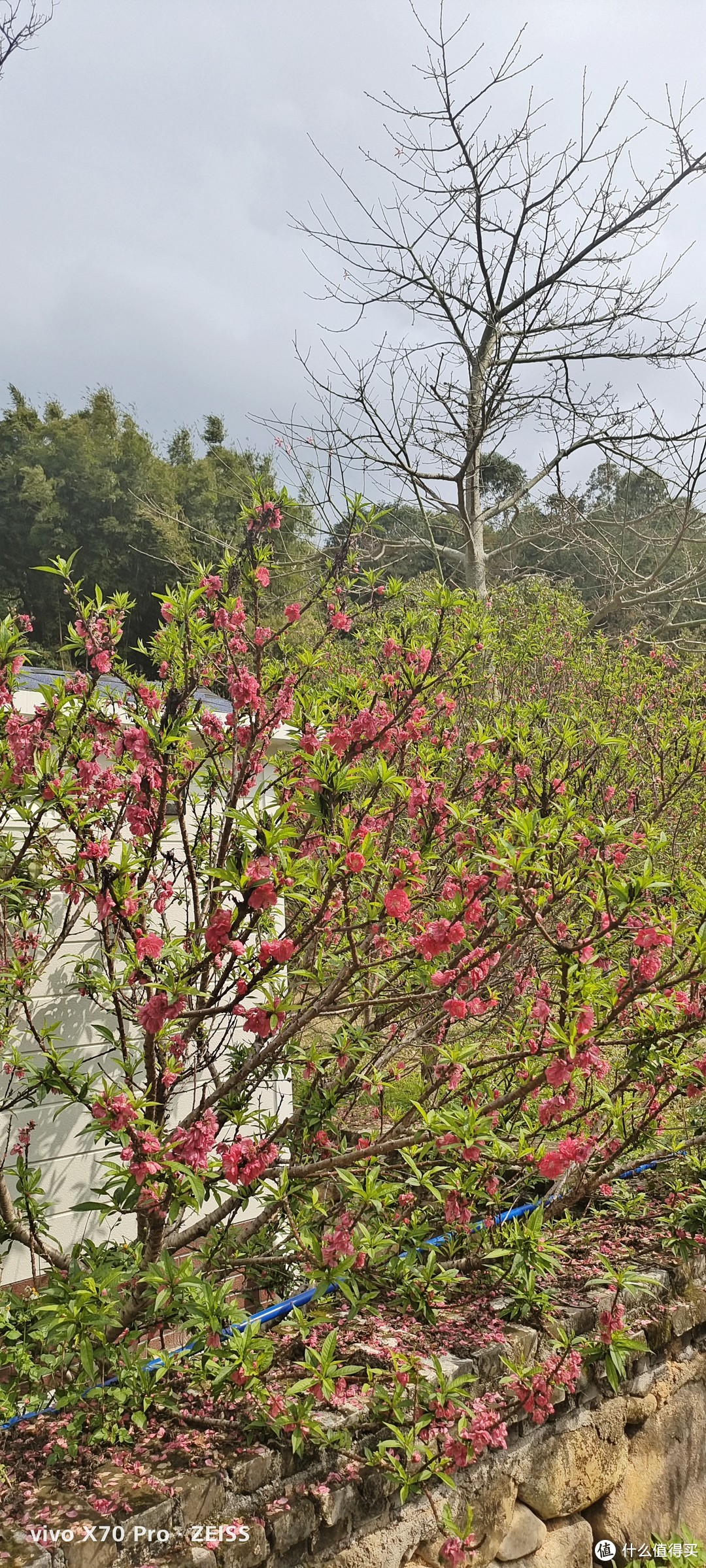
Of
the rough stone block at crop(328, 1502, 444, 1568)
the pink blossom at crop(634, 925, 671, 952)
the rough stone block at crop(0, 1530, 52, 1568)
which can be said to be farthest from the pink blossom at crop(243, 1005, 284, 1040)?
the rough stone block at crop(328, 1502, 444, 1568)

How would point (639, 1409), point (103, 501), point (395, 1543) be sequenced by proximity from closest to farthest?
point (395, 1543)
point (639, 1409)
point (103, 501)

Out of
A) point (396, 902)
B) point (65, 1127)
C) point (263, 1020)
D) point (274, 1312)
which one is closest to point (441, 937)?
point (396, 902)

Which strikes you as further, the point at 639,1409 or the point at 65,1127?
the point at 65,1127

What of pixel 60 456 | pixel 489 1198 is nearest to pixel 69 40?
pixel 489 1198

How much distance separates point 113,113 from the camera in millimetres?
6465

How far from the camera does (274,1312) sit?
2.31 meters

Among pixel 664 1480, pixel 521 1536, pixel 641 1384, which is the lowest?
pixel 664 1480

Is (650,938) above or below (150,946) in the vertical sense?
below

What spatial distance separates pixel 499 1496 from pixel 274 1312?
2.49 ft

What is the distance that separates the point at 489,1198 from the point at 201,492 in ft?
76.6

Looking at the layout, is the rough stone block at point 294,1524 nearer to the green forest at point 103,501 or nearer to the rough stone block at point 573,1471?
the rough stone block at point 573,1471

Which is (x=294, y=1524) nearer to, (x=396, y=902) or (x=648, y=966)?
(x=396, y=902)

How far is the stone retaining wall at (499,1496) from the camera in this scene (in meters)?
1.73

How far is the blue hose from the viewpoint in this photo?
6.48ft
